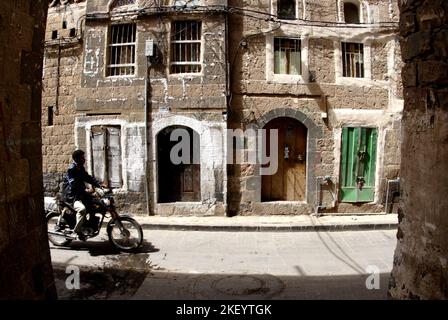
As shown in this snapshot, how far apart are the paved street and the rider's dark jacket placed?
109 cm

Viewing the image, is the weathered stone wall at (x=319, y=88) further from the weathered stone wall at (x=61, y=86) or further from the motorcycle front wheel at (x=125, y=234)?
the weathered stone wall at (x=61, y=86)

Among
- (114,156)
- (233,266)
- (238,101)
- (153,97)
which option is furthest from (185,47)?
(233,266)

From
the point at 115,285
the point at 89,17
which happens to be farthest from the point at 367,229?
the point at 89,17

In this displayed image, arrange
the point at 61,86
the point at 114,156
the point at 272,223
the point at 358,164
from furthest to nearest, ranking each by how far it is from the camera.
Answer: the point at 61,86 < the point at 358,164 < the point at 114,156 < the point at 272,223

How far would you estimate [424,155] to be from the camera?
2.30 m

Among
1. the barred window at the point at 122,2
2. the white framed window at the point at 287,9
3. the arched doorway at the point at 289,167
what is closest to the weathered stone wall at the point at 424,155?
the arched doorway at the point at 289,167

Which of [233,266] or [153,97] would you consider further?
[153,97]

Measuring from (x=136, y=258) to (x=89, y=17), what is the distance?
23.3 ft

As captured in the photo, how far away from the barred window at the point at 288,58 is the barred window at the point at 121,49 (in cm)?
422

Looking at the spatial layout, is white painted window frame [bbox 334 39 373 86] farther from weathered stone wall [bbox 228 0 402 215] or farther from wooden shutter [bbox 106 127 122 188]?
wooden shutter [bbox 106 127 122 188]

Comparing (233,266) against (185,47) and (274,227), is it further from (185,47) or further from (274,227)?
(185,47)

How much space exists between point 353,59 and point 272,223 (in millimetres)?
5429

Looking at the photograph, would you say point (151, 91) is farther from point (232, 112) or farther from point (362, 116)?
point (362, 116)

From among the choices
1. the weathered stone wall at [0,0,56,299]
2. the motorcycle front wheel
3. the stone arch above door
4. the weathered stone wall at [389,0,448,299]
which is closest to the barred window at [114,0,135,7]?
the stone arch above door
